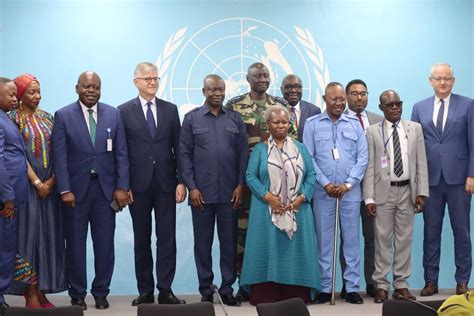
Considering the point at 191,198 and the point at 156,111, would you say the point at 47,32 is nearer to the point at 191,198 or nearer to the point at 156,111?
the point at 156,111

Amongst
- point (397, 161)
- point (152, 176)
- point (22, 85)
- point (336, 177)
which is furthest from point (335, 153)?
point (22, 85)

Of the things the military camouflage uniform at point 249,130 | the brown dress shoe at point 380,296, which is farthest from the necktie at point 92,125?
the brown dress shoe at point 380,296

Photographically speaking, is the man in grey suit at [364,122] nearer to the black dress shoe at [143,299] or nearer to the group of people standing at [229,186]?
the group of people standing at [229,186]

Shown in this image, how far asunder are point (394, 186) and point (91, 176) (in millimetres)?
2502

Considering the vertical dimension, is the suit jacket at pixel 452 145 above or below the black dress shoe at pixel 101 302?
above

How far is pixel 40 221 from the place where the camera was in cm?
693

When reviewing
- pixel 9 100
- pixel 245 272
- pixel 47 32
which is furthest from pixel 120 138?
pixel 47 32

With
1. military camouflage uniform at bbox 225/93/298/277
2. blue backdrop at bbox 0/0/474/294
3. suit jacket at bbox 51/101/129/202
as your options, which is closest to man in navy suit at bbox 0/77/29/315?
suit jacket at bbox 51/101/129/202

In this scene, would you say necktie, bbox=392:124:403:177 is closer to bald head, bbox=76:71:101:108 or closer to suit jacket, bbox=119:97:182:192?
suit jacket, bbox=119:97:182:192

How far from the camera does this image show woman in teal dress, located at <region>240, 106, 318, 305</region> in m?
7.07

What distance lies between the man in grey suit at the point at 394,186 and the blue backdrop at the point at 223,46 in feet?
4.65

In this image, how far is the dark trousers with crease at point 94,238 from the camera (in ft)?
23.2

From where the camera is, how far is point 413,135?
24.7 feet

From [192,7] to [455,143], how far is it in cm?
291
